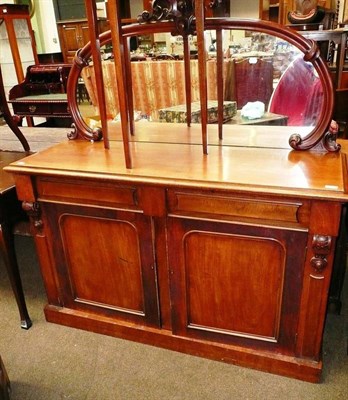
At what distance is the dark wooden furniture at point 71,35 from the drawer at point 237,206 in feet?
23.7

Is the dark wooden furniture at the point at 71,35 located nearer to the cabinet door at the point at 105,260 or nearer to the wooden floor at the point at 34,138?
the wooden floor at the point at 34,138

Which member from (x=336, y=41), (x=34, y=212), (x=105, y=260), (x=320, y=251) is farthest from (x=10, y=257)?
(x=336, y=41)

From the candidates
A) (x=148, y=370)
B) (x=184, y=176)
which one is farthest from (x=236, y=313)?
(x=184, y=176)

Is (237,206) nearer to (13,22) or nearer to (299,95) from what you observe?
(299,95)

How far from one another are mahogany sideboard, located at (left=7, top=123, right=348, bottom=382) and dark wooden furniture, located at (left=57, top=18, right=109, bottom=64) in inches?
273

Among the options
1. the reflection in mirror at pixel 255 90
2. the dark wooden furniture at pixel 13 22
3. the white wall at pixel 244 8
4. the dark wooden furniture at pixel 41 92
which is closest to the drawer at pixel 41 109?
the dark wooden furniture at pixel 41 92

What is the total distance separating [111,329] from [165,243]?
20.0 inches

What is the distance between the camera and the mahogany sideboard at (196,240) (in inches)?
43.6

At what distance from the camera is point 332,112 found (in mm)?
1228

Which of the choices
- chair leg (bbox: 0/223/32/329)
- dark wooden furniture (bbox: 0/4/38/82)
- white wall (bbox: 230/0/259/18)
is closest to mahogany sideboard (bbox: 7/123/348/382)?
chair leg (bbox: 0/223/32/329)

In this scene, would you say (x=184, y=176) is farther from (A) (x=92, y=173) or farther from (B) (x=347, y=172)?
(B) (x=347, y=172)

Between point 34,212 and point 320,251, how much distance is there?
1.00m

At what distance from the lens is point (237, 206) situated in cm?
112

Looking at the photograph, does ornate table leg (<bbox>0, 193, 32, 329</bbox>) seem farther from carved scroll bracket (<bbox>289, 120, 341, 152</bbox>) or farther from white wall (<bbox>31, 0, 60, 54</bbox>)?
white wall (<bbox>31, 0, 60, 54</bbox>)
